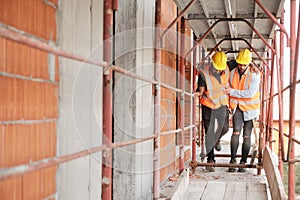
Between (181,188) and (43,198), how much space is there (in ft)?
8.22

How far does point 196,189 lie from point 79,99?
2.99 meters

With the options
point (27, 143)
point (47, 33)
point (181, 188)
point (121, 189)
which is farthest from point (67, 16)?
point (181, 188)

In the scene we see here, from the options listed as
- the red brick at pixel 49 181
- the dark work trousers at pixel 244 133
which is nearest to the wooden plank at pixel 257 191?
the dark work trousers at pixel 244 133

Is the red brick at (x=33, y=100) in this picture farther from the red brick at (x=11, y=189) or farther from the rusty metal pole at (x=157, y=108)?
the rusty metal pole at (x=157, y=108)

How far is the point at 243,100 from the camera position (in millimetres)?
6734

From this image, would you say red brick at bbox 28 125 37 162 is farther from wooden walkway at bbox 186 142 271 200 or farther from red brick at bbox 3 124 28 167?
wooden walkway at bbox 186 142 271 200

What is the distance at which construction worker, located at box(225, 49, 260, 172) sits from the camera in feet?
22.0

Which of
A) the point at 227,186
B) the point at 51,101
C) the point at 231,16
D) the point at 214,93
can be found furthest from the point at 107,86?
the point at 214,93

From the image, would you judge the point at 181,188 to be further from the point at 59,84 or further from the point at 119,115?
the point at 59,84

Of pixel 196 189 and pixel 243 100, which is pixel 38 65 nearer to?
pixel 196 189

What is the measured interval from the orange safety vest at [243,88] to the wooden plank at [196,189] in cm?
162

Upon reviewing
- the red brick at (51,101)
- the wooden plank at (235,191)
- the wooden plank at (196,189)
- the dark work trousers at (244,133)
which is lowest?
the wooden plank at (235,191)

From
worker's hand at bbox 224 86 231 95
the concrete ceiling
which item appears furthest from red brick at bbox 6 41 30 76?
worker's hand at bbox 224 86 231 95

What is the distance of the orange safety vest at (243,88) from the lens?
6.71 metres
